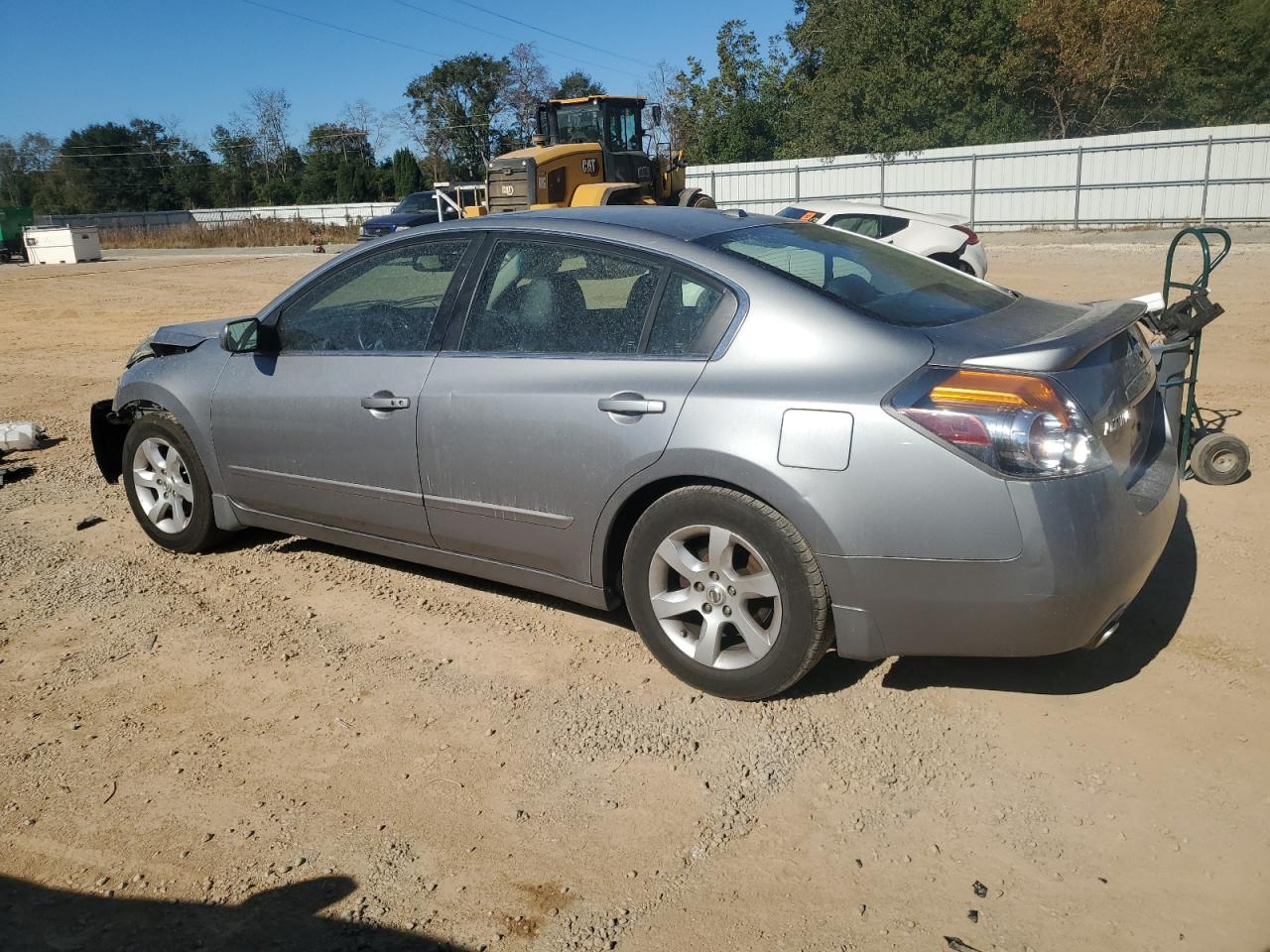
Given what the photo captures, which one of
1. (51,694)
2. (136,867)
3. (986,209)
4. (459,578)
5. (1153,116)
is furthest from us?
(1153,116)

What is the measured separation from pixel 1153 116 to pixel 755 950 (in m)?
43.6

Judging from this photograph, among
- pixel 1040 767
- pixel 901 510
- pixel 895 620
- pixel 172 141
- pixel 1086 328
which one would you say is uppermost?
pixel 172 141

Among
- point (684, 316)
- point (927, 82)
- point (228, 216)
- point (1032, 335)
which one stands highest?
point (927, 82)

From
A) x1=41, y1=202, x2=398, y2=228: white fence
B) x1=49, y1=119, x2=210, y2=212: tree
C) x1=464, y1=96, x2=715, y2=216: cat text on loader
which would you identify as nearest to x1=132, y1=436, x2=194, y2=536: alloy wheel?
x1=464, y1=96, x2=715, y2=216: cat text on loader

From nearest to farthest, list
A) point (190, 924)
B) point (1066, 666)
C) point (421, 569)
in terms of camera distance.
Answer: point (190, 924), point (1066, 666), point (421, 569)

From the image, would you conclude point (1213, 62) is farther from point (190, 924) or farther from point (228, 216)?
point (228, 216)

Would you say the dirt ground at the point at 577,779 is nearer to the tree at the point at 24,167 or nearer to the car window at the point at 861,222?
the car window at the point at 861,222

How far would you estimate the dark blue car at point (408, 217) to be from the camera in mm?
30406

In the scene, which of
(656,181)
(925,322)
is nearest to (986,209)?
(656,181)

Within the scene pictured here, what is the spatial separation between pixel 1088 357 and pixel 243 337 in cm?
353

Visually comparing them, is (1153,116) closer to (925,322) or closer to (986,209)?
(986,209)

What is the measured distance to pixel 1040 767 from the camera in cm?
323

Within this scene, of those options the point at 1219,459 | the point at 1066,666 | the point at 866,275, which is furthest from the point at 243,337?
the point at 1219,459

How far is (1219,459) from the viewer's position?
226 inches
